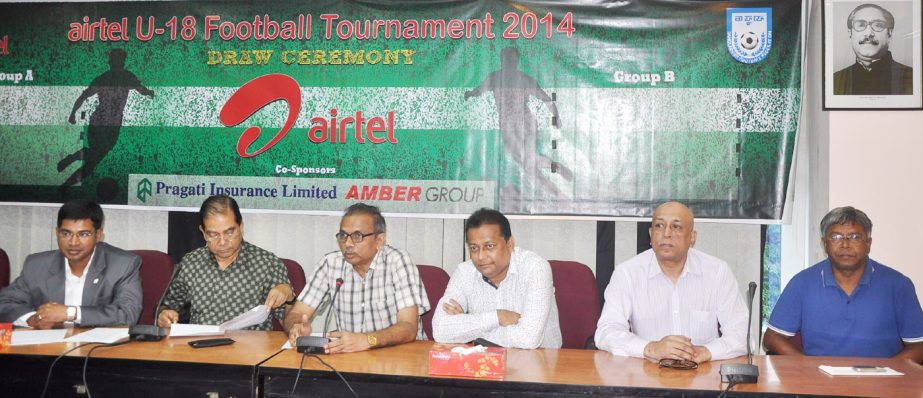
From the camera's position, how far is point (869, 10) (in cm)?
417

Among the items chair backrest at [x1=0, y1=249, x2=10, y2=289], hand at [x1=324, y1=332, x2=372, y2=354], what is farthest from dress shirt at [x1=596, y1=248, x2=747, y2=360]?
chair backrest at [x1=0, y1=249, x2=10, y2=289]

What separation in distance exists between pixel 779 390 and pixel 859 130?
2224mm

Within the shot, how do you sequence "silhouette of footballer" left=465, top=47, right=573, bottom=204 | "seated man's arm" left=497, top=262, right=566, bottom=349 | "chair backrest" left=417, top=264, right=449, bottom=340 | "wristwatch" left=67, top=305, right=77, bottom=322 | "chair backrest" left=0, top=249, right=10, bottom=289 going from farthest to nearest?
1. "chair backrest" left=0, top=249, right=10, bottom=289
2. "silhouette of footballer" left=465, top=47, right=573, bottom=204
3. "chair backrest" left=417, top=264, right=449, bottom=340
4. "wristwatch" left=67, top=305, right=77, bottom=322
5. "seated man's arm" left=497, top=262, right=566, bottom=349

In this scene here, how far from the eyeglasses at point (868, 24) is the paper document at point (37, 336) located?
13.1 feet

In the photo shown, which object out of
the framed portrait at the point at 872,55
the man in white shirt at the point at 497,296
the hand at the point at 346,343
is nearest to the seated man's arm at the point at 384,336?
the hand at the point at 346,343

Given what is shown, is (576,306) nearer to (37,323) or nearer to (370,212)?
(370,212)

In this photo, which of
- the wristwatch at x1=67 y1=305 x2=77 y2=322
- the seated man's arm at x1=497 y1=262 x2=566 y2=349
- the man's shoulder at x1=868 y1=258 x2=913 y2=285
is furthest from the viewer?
the man's shoulder at x1=868 y1=258 x2=913 y2=285

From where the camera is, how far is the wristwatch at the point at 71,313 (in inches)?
135

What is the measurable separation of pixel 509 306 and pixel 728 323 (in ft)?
2.98

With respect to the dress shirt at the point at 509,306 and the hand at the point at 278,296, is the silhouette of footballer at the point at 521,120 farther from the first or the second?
the hand at the point at 278,296

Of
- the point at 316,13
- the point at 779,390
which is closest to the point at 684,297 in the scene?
the point at 779,390

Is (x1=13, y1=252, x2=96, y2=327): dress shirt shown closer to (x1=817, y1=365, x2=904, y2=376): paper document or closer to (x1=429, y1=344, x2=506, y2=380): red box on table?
(x1=429, y1=344, x2=506, y2=380): red box on table

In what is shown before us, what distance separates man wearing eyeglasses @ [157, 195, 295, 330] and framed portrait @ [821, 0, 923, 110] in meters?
2.95

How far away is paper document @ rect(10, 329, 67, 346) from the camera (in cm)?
308
